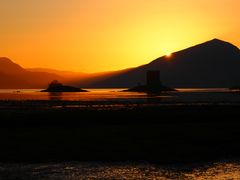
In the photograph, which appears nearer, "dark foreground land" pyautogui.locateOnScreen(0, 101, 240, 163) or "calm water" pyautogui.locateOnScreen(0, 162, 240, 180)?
"calm water" pyautogui.locateOnScreen(0, 162, 240, 180)

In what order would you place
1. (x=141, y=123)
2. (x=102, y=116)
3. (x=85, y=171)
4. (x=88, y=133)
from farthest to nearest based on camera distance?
(x=102, y=116) → (x=141, y=123) → (x=88, y=133) → (x=85, y=171)

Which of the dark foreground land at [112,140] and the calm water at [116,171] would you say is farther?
the dark foreground land at [112,140]

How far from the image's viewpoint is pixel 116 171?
1066 inches

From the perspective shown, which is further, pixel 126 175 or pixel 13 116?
pixel 13 116

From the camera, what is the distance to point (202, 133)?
3934cm

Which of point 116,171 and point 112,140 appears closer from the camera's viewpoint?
point 116,171

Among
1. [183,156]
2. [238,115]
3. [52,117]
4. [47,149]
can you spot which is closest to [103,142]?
[47,149]

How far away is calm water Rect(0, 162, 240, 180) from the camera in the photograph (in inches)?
1001

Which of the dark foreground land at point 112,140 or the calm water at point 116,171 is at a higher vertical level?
the dark foreground land at point 112,140

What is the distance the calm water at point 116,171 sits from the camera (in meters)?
25.4

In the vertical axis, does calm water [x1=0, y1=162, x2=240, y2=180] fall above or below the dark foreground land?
below

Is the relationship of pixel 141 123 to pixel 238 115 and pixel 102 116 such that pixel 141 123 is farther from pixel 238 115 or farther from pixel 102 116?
pixel 238 115

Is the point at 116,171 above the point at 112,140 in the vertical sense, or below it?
below

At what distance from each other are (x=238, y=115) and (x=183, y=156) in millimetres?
26695
